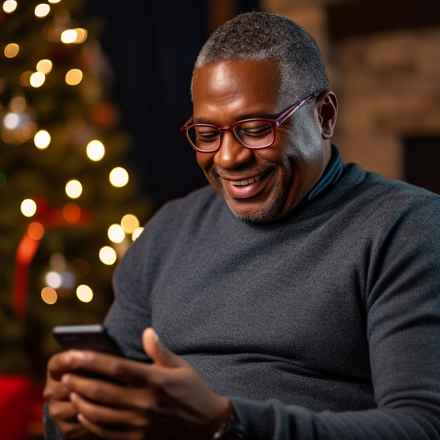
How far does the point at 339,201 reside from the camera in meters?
1.42

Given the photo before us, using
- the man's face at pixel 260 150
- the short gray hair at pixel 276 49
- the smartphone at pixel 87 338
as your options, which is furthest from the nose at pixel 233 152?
the smartphone at pixel 87 338

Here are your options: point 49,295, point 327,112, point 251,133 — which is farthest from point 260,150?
point 49,295

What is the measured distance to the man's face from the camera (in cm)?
138

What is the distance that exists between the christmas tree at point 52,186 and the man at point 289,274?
5.27 ft

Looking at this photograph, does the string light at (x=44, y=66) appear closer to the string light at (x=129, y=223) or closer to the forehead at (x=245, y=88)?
the string light at (x=129, y=223)

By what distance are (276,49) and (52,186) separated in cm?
202

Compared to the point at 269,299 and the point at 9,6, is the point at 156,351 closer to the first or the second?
the point at 269,299

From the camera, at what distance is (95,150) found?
10.8ft

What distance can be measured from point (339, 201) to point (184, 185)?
2985mm

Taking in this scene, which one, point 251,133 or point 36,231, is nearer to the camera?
point 251,133

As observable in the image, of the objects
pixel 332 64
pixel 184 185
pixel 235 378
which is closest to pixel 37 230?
pixel 184 185

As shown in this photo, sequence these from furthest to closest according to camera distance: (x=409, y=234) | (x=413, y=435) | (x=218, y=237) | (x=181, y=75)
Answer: (x=181, y=75) → (x=218, y=237) → (x=409, y=234) → (x=413, y=435)

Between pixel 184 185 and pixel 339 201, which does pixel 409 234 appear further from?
pixel 184 185

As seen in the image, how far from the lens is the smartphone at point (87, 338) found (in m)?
1.04
